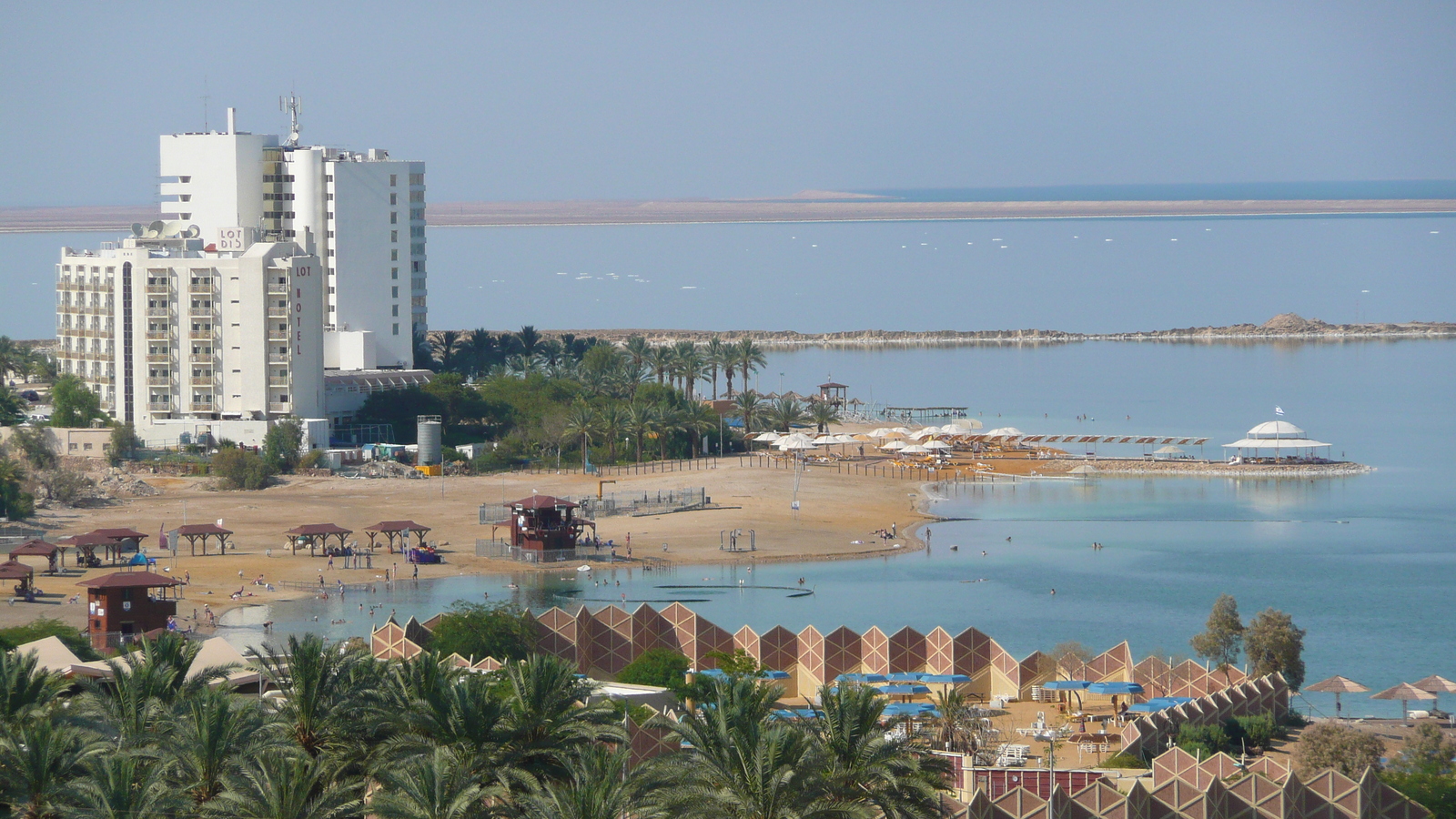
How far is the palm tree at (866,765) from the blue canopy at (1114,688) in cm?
1590

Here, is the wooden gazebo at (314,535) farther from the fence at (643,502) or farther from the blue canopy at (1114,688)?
the blue canopy at (1114,688)

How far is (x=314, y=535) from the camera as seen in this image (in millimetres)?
67500

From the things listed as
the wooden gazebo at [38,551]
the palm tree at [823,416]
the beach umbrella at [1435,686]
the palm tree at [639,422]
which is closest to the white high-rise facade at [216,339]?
the palm tree at [639,422]

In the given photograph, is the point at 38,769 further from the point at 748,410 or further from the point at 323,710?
the point at 748,410

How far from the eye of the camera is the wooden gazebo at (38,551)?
60344 mm

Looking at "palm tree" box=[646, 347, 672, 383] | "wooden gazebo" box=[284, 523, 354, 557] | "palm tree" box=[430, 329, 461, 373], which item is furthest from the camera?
"palm tree" box=[430, 329, 461, 373]

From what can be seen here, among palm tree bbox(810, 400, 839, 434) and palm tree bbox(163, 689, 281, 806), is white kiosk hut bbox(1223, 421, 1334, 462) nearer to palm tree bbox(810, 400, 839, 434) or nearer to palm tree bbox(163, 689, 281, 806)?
palm tree bbox(810, 400, 839, 434)

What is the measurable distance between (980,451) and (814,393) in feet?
114

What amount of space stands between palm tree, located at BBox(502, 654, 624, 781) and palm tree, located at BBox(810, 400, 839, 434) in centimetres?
7877

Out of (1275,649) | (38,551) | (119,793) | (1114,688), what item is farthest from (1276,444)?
(119,793)

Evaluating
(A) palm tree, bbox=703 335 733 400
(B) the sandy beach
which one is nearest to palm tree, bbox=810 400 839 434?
(A) palm tree, bbox=703 335 733 400

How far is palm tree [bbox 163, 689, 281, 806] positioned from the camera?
2678cm

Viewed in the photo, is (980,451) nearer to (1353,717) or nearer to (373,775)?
(1353,717)

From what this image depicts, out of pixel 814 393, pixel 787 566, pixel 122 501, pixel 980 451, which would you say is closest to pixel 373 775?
pixel 787 566
